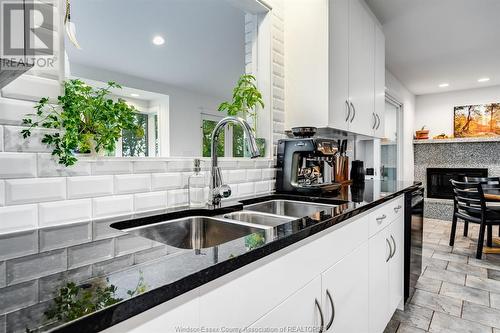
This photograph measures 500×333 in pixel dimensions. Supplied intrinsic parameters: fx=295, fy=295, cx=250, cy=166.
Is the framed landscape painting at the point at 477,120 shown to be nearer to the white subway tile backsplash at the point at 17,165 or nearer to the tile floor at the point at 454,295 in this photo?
the tile floor at the point at 454,295

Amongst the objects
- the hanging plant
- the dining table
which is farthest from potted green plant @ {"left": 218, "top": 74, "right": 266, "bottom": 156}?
the dining table

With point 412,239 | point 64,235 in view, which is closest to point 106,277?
point 64,235

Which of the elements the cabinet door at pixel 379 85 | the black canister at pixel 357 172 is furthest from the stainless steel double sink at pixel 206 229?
the cabinet door at pixel 379 85

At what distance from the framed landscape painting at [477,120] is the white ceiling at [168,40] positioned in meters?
6.08

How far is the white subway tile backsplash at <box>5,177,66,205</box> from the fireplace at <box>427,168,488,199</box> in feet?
Result: 22.3

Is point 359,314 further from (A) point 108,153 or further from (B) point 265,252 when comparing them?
(A) point 108,153

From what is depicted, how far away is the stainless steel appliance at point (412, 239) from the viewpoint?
219cm

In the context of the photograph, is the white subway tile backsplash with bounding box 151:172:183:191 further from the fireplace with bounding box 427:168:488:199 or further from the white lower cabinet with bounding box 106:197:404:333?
the fireplace with bounding box 427:168:488:199

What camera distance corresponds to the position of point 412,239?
7.42 ft

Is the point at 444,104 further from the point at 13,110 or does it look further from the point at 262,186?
the point at 13,110

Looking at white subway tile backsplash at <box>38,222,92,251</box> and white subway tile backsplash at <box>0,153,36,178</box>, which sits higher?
white subway tile backsplash at <box>0,153,36,178</box>

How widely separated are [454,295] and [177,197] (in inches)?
98.6

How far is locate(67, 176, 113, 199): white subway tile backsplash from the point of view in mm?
1010

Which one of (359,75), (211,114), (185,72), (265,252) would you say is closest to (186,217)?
(265,252)
